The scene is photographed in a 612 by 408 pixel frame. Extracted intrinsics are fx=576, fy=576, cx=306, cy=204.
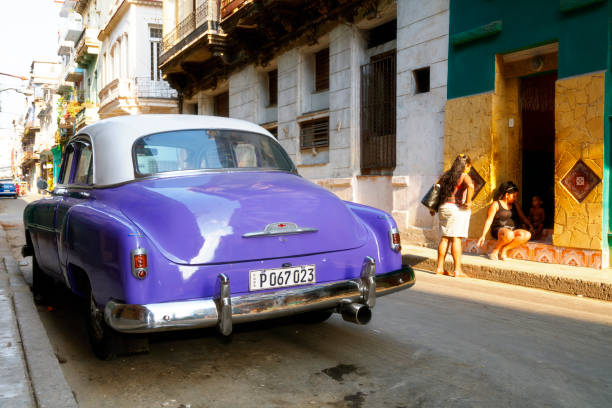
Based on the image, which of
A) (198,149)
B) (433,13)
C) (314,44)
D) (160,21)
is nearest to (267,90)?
(314,44)

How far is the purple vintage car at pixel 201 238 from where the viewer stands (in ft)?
10.9

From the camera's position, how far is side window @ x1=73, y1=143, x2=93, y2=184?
182 inches

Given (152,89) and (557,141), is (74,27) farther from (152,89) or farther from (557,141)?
(557,141)

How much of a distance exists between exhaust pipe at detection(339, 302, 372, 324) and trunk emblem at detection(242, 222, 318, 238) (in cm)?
56

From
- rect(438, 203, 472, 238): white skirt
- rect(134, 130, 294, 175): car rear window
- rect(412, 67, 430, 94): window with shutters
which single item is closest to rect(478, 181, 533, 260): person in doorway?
rect(438, 203, 472, 238): white skirt

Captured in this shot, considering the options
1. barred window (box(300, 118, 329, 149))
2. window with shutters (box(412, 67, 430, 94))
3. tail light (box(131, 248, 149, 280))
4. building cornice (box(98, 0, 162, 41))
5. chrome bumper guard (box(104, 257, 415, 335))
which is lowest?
chrome bumper guard (box(104, 257, 415, 335))

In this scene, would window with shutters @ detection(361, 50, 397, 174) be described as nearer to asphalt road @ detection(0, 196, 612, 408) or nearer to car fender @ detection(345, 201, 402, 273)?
asphalt road @ detection(0, 196, 612, 408)

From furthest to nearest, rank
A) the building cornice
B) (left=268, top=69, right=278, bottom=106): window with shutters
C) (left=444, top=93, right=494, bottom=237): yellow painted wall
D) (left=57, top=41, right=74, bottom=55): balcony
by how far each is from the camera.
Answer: (left=57, top=41, right=74, bottom=55): balcony
the building cornice
(left=268, top=69, right=278, bottom=106): window with shutters
(left=444, top=93, right=494, bottom=237): yellow painted wall

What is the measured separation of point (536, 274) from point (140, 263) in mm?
5792

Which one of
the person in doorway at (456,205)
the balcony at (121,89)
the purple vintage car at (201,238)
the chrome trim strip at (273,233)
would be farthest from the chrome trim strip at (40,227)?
the balcony at (121,89)

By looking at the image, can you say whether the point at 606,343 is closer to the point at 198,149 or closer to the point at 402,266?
the point at 402,266

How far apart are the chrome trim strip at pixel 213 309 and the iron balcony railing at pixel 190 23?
52.5 feet

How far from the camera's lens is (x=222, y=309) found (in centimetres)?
330

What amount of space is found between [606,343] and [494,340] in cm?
90
